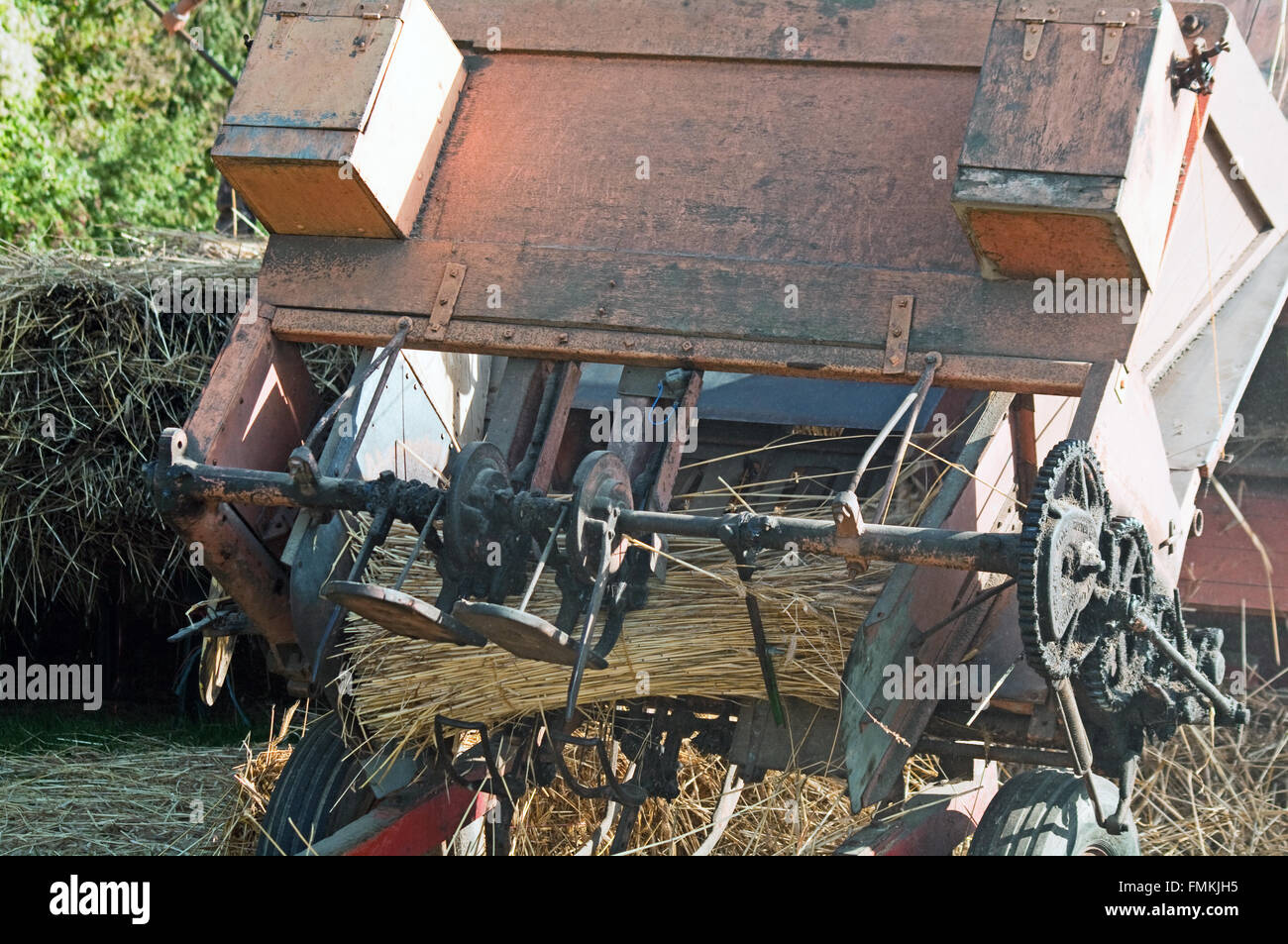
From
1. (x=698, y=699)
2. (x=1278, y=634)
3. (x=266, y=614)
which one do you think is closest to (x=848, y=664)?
(x=698, y=699)

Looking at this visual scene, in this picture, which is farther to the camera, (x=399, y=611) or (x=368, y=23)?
(x=368, y=23)

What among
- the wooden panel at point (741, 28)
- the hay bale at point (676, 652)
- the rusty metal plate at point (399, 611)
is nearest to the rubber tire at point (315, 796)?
the hay bale at point (676, 652)

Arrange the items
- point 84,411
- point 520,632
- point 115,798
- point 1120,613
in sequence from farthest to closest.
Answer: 1. point 84,411
2. point 115,798
3. point 1120,613
4. point 520,632

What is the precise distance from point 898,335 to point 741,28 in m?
0.94

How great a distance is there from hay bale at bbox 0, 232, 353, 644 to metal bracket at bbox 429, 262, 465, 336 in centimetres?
223

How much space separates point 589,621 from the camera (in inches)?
120

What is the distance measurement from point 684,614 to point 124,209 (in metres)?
5.92

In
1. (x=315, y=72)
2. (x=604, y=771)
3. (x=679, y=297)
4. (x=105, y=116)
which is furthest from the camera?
(x=105, y=116)

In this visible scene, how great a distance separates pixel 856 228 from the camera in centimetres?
356

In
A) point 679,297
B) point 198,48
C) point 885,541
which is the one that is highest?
point 198,48

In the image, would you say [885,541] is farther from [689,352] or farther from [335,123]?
[335,123]

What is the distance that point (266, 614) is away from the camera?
382 cm

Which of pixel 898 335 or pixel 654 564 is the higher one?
pixel 898 335

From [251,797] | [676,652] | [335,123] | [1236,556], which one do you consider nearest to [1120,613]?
[676,652]
